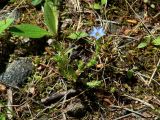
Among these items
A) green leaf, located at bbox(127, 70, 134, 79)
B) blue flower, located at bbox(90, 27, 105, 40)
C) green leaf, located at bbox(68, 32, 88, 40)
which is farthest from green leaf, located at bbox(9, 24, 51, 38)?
green leaf, located at bbox(127, 70, 134, 79)

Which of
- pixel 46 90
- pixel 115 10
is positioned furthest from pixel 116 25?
pixel 46 90

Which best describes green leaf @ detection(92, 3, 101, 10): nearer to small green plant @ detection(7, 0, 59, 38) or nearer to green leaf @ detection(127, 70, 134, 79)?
small green plant @ detection(7, 0, 59, 38)

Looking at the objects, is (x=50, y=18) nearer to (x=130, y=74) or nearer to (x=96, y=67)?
(x=96, y=67)

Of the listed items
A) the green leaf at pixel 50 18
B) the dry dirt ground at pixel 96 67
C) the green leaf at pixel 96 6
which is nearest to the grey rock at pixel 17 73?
the dry dirt ground at pixel 96 67

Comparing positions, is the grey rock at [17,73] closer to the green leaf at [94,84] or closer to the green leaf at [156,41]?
the green leaf at [94,84]

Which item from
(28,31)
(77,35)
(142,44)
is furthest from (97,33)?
(28,31)

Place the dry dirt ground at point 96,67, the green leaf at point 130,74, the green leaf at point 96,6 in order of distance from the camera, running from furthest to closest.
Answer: the green leaf at point 96,6 → the green leaf at point 130,74 → the dry dirt ground at point 96,67

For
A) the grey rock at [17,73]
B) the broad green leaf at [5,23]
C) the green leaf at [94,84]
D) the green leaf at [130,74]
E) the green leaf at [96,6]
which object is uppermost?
the green leaf at [96,6]
